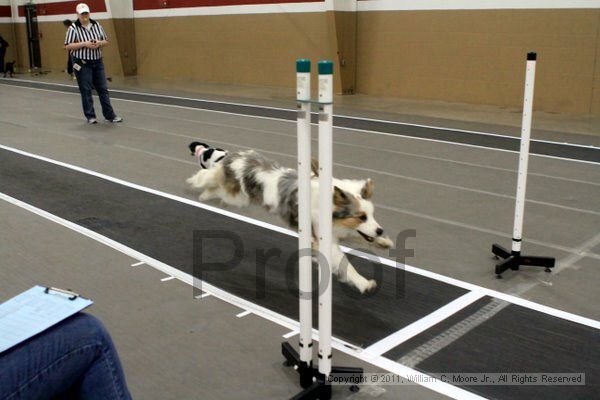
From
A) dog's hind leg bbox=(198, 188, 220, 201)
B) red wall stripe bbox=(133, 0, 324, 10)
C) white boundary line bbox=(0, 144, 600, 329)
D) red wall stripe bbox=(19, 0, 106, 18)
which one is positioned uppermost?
red wall stripe bbox=(19, 0, 106, 18)

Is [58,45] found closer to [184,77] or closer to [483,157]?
[184,77]

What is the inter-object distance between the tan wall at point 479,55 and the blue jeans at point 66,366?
1052 cm

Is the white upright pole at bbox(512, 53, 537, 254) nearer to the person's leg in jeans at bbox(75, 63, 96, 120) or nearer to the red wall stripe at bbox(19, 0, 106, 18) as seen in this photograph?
the person's leg in jeans at bbox(75, 63, 96, 120)

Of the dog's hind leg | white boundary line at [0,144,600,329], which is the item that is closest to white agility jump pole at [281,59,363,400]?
white boundary line at [0,144,600,329]

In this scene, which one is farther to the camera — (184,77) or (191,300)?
(184,77)

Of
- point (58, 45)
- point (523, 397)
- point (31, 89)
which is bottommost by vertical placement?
point (523, 397)

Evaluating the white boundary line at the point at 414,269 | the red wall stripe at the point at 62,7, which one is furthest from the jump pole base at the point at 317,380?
the red wall stripe at the point at 62,7

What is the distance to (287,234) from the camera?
4812 millimetres

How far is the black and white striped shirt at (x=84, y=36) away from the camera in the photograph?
9.52 m

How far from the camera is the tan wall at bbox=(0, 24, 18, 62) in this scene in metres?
23.4

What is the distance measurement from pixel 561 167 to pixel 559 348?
172 inches

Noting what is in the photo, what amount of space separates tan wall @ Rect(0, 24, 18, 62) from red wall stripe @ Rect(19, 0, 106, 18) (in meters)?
0.86

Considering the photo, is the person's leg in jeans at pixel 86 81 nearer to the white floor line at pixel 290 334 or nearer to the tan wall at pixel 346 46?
the tan wall at pixel 346 46

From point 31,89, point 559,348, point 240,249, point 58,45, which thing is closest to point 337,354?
point 559,348
